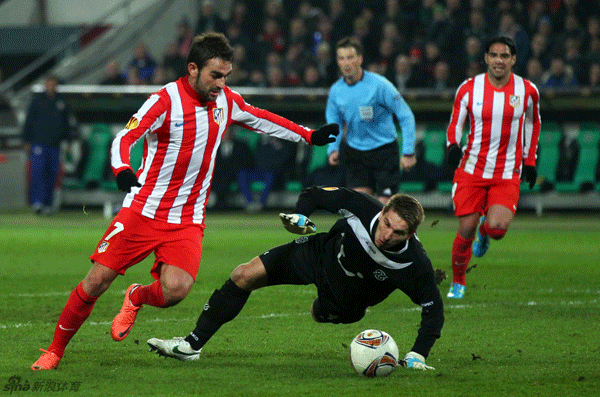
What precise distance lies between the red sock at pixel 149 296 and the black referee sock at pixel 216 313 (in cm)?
28

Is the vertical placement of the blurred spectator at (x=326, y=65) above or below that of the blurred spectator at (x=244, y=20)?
below

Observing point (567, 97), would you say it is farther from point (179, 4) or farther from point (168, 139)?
point (168, 139)

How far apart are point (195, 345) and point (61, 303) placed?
8.63 ft

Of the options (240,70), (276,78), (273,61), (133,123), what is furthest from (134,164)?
(133,123)

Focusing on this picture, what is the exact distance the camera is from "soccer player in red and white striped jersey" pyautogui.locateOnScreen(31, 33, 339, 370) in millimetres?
5230

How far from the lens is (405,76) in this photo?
1609 centimetres

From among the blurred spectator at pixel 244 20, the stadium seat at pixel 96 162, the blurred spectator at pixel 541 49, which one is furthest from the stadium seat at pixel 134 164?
the blurred spectator at pixel 541 49

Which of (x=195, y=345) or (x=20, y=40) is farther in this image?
(x=20, y=40)

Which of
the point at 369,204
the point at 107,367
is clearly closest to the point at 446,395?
the point at 369,204

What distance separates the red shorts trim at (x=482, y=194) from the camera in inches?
312

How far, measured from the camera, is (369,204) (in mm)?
5207

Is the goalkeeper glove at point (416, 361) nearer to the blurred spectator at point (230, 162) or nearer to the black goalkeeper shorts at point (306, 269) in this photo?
the black goalkeeper shorts at point (306, 269)

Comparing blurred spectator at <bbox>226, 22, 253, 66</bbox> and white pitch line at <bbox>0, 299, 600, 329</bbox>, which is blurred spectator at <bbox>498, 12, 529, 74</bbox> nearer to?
blurred spectator at <bbox>226, 22, 253, 66</bbox>

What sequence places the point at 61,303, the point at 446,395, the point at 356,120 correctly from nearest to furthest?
1. the point at 446,395
2. the point at 61,303
3. the point at 356,120
